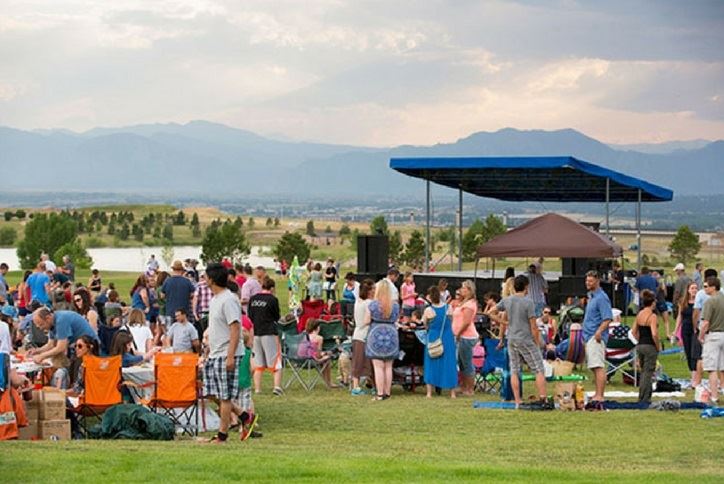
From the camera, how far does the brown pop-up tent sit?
1941cm

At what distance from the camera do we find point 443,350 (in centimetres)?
1452

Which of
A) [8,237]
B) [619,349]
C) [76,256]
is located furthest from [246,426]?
[8,237]

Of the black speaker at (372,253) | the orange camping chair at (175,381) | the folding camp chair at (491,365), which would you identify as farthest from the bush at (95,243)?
the orange camping chair at (175,381)

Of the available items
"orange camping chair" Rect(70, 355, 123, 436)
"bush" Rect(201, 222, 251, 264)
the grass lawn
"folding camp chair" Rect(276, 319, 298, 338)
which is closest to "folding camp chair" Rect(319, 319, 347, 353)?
"folding camp chair" Rect(276, 319, 298, 338)

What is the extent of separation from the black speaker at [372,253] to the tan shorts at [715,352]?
584 inches

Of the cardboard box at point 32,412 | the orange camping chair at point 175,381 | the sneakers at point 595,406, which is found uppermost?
the orange camping chair at point 175,381

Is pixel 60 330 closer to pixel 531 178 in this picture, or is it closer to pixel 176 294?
pixel 176 294

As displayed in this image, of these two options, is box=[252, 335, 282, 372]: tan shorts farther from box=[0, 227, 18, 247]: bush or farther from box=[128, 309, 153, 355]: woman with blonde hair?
box=[0, 227, 18, 247]: bush

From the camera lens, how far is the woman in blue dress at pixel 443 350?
1434 cm

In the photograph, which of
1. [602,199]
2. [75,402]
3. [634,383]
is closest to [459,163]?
[602,199]

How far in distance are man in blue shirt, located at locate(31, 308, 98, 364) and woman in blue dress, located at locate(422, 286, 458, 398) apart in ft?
13.2

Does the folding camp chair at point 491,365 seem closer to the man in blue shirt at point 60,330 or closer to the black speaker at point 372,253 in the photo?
the man in blue shirt at point 60,330

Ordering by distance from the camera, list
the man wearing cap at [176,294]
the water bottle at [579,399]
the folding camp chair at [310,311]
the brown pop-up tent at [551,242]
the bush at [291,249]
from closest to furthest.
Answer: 1. the water bottle at [579,399]
2. the man wearing cap at [176,294]
3. the folding camp chair at [310,311]
4. the brown pop-up tent at [551,242]
5. the bush at [291,249]

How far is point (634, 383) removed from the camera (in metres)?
15.6
